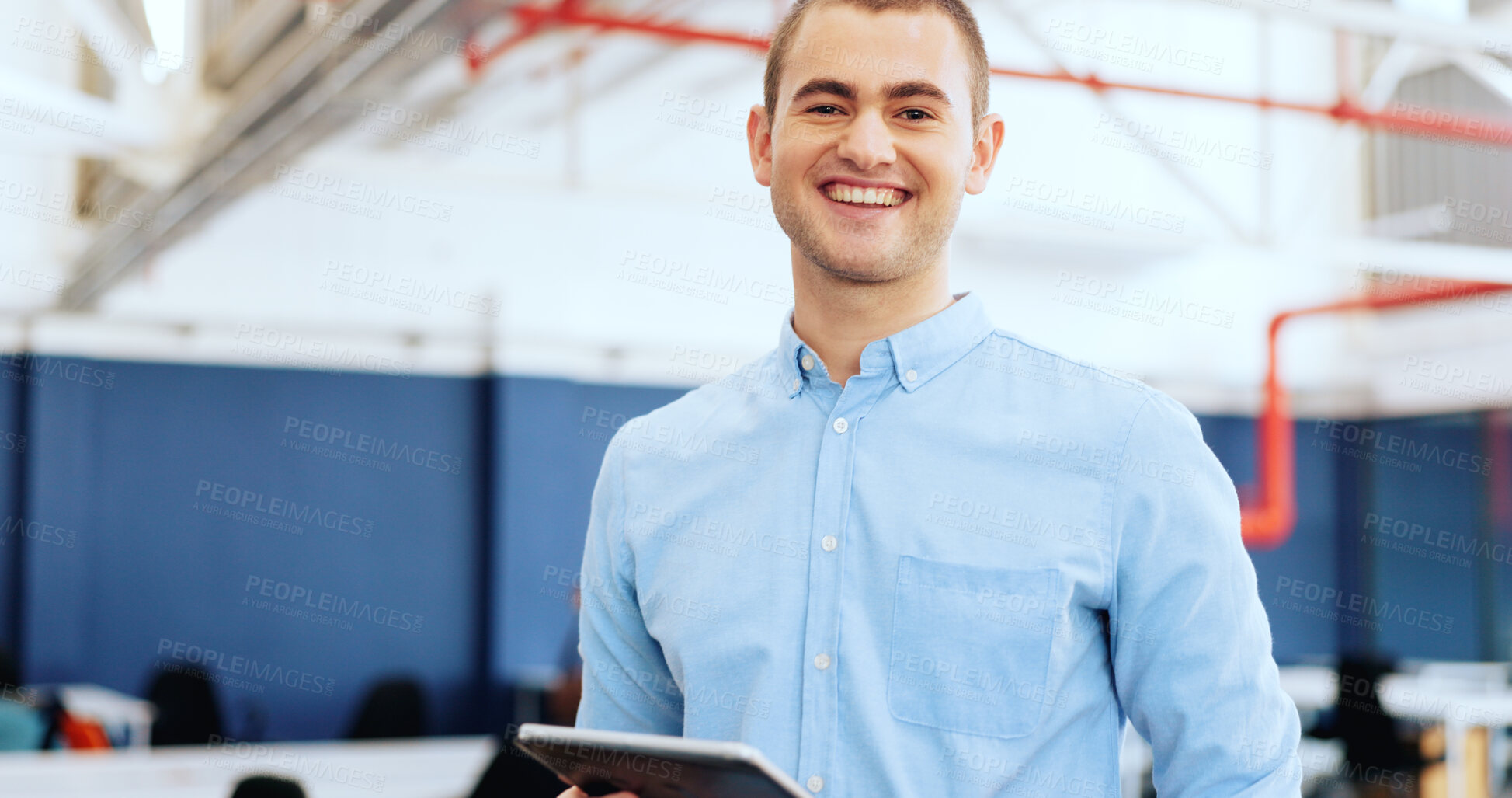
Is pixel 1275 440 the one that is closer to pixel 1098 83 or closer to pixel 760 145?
pixel 1098 83

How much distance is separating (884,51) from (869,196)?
0.16 m

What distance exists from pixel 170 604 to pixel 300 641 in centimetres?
83

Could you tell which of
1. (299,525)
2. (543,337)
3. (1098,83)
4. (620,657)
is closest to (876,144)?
(620,657)

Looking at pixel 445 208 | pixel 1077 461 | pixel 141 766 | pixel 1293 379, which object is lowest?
pixel 141 766

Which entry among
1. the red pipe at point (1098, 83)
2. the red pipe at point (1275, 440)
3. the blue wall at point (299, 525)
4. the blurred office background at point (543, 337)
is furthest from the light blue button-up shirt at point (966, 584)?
the blue wall at point (299, 525)

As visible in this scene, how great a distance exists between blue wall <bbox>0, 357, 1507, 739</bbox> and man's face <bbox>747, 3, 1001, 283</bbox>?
23.5ft

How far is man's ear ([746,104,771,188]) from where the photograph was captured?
1468 mm

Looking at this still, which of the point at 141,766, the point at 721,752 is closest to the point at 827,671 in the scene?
the point at 721,752

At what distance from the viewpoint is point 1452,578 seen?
415 inches

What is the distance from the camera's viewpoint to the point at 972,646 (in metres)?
1.29

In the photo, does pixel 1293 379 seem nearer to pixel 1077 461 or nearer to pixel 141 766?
pixel 141 766

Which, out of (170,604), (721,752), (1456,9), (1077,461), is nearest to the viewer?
(721,752)

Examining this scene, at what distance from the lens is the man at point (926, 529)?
48.6 inches

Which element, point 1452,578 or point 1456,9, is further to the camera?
point 1452,578
